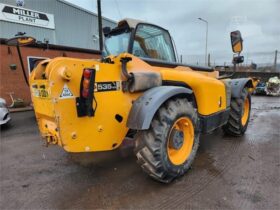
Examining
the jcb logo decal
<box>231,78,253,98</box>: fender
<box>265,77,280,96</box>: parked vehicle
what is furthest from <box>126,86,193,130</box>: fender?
<box>265,77,280,96</box>: parked vehicle

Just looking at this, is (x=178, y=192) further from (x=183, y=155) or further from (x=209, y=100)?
(x=209, y=100)

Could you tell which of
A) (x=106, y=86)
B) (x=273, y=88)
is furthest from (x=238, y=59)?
(x=273, y=88)

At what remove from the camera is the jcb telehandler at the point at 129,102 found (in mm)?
2223

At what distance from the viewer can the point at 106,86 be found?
8.04ft

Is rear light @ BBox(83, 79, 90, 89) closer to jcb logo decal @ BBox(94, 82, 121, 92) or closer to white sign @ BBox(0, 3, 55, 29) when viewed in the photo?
jcb logo decal @ BBox(94, 82, 121, 92)

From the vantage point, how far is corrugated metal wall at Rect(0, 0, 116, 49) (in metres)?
10.4

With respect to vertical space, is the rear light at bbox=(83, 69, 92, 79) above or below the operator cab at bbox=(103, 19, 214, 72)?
below

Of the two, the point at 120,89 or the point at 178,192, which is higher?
the point at 120,89

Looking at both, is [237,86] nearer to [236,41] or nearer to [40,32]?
[236,41]

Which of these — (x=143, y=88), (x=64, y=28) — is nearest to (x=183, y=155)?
(x=143, y=88)

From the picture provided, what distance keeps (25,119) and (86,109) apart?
6.01 m

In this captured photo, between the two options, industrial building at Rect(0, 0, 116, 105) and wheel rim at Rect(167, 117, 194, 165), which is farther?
industrial building at Rect(0, 0, 116, 105)

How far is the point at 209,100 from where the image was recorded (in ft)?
11.3

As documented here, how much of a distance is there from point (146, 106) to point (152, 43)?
133 cm
